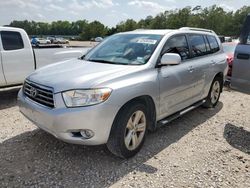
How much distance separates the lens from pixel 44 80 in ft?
12.3

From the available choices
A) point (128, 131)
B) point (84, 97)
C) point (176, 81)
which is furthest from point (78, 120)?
point (176, 81)

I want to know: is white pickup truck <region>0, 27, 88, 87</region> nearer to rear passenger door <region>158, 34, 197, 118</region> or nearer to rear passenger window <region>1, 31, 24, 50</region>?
rear passenger window <region>1, 31, 24, 50</region>

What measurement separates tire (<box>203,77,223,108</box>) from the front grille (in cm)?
375

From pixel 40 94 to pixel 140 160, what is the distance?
5.26ft

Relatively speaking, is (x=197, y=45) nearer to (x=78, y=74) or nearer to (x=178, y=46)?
(x=178, y=46)

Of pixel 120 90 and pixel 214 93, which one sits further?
pixel 214 93

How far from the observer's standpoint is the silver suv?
338 cm

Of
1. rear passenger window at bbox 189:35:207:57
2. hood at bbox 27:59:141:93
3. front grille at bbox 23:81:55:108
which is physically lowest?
front grille at bbox 23:81:55:108

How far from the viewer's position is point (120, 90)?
11.6 feet

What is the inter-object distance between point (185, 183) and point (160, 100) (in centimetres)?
128

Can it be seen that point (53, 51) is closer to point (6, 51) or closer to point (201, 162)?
point (6, 51)

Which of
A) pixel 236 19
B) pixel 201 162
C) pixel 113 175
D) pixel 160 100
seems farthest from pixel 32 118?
pixel 236 19

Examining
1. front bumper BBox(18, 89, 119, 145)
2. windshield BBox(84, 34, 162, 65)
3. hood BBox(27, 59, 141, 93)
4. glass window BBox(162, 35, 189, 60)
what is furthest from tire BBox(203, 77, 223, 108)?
front bumper BBox(18, 89, 119, 145)

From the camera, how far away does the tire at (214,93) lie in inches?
243
